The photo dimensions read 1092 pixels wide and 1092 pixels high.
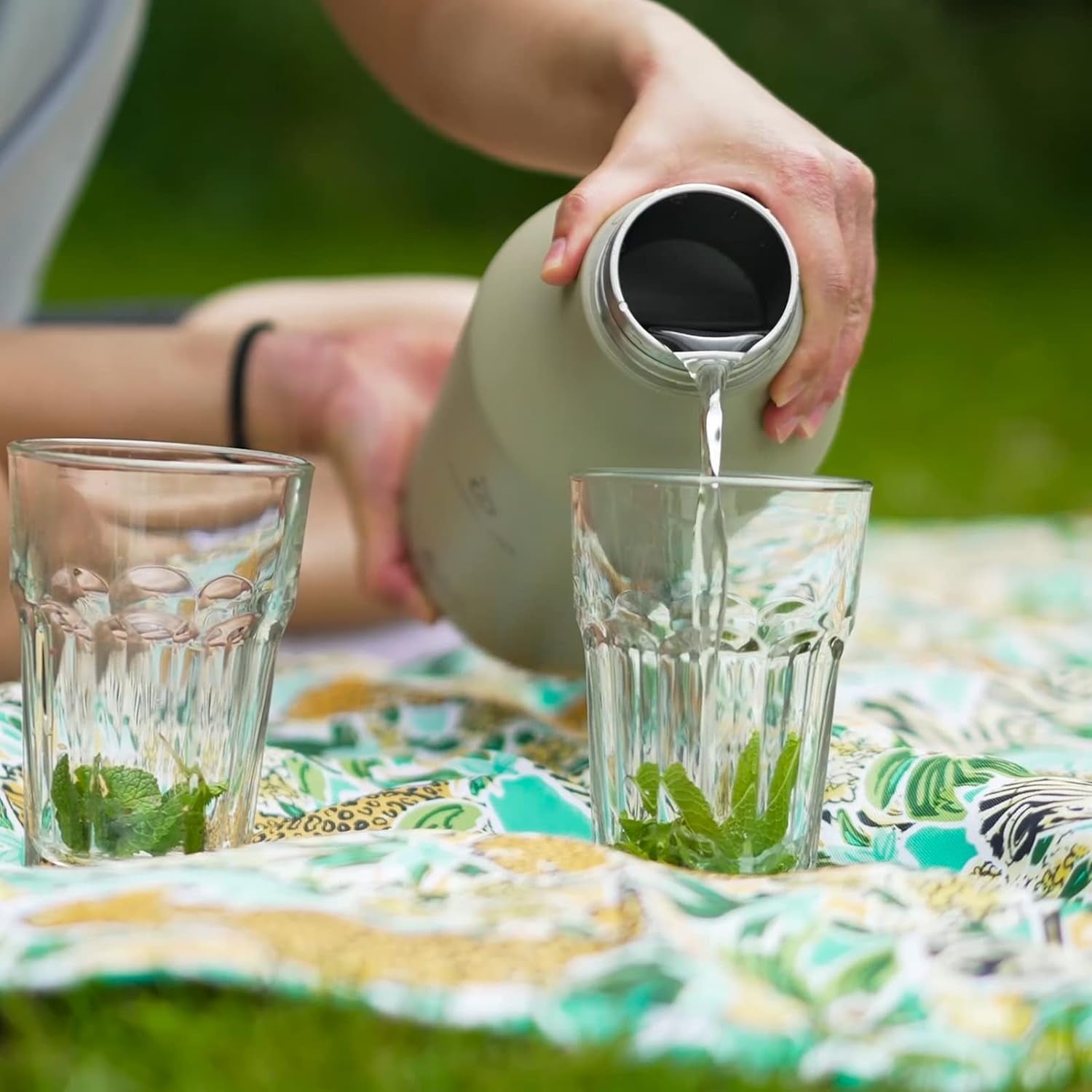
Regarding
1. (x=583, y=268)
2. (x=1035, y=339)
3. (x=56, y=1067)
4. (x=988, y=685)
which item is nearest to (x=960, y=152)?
(x=1035, y=339)

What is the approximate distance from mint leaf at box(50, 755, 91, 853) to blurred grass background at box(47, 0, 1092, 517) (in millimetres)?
4469

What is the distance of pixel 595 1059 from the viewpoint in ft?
1.60

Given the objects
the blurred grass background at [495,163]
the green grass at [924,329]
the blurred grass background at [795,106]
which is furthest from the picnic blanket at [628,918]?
the blurred grass background at [495,163]

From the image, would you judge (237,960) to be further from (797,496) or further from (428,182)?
(428,182)

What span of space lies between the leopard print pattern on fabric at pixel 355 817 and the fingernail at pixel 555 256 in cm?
28

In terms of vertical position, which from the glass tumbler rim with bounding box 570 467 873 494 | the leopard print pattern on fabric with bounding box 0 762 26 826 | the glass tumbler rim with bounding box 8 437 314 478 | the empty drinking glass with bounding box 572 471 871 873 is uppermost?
the glass tumbler rim with bounding box 570 467 873 494

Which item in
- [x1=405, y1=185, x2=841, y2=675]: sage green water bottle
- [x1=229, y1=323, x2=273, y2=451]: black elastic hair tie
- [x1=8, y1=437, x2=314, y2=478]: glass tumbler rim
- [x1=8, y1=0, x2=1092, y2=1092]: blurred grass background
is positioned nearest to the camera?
[x1=8, y1=437, x2=314, y2=478]: glass tumbler rim

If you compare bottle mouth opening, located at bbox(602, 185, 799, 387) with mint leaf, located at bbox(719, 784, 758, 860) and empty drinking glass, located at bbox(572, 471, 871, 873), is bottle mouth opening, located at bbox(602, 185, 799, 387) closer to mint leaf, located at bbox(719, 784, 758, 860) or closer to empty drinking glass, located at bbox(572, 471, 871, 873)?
empty drinking glass, located at bbox(572, 471, 871, 873)

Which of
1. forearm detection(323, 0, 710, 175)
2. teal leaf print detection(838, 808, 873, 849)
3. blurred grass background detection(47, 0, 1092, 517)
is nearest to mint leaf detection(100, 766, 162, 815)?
teal leaf print detection(838, 808, 873, 849)

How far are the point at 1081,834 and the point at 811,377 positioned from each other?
0.26 meters

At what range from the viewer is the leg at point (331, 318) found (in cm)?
143

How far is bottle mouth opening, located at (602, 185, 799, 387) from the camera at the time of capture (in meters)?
0.75

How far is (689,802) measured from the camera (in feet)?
2.30

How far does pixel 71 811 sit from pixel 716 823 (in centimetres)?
29
